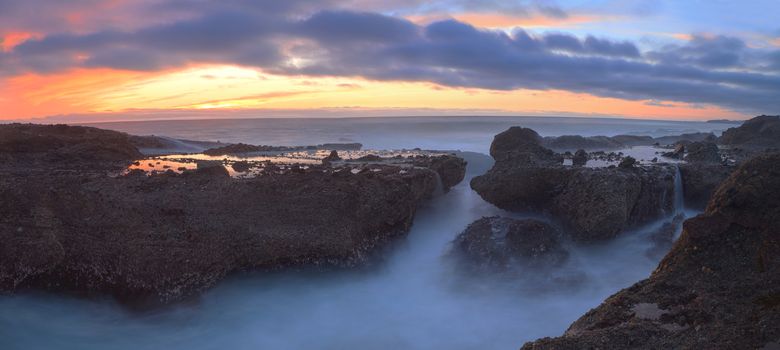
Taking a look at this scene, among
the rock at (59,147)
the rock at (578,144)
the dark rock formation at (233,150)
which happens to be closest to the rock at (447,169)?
the dark rock formation at (233,150)

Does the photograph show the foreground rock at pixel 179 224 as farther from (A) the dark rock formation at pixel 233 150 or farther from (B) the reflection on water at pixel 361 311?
(A) the dark rock formation at pixel 233 150

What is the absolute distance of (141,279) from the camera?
643 centimetres

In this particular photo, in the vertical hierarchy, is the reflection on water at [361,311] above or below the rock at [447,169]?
below

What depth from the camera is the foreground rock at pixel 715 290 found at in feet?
11.8

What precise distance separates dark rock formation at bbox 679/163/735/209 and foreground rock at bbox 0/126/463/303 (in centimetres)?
Result: 534

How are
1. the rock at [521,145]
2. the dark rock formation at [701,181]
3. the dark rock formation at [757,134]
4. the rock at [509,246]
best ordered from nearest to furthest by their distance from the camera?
the rock at [509,246] → the dark rock formation at [701,181] → the rock at [521,145] → the dark rock formation at [757,134]

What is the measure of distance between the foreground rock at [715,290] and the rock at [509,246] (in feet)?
11.4

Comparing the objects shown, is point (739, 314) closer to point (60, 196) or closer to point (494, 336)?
point (494, 336)

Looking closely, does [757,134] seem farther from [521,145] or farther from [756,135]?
[521,145]

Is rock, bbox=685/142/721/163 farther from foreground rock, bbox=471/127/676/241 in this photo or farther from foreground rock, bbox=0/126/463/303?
foreground rock, bbox=0/126/463/303

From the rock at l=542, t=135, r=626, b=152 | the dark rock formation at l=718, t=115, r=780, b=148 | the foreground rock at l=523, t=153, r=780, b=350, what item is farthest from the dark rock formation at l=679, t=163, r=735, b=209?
the rock at l=542, t=135, r=626, b=152

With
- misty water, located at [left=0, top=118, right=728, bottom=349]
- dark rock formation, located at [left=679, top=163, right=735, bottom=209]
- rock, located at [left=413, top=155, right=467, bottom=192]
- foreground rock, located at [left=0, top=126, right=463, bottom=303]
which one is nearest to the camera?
misty water, located at [left=0, top=118, right=728, bottom=349]

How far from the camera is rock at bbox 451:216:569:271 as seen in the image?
823 cm

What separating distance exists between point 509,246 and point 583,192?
5.48 ft
